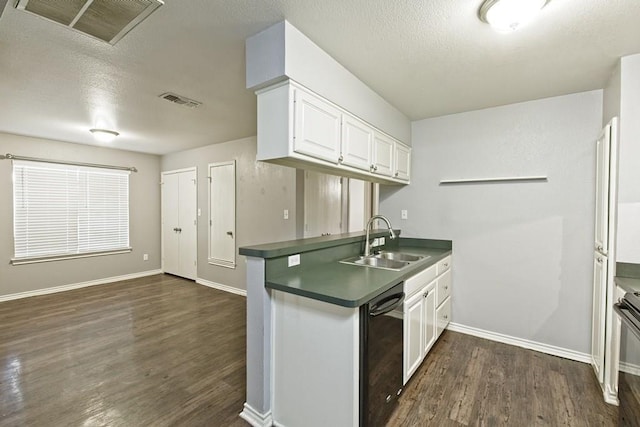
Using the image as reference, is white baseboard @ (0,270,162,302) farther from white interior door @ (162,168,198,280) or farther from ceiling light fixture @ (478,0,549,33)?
ceiling light fixture @ (478,0,549,33)

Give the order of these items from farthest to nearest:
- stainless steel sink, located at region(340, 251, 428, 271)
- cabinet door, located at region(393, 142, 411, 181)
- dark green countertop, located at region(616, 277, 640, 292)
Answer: cabinet door, located at region(393, 142, 411, 181)
stainless steel sink, located at region(340, 251, 428, 271)
dark green countertop, located at region(616, 277, 640, 292)

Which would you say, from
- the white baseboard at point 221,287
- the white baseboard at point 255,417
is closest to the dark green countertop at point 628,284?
the white baseboard at point 255,417

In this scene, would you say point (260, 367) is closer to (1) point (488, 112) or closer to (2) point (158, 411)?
(2) point (158, 411)

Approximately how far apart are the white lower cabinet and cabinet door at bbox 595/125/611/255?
115 centimetres

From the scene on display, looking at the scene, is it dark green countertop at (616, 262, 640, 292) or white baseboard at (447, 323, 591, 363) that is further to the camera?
white baseboard at (447, 323, 591, 363)

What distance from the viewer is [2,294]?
4.09 m

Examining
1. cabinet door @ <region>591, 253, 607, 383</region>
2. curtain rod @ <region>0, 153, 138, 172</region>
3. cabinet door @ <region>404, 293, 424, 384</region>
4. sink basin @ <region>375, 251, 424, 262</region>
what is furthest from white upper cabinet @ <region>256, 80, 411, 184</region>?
curtain rod @ <region>0, 153, 138, 172</region>

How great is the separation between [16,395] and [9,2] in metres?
2.47

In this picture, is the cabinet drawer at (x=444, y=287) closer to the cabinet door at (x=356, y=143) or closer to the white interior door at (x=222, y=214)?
the cabinet door at (x=356, y=143)

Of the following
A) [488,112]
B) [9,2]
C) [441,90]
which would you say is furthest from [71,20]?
[488,112]

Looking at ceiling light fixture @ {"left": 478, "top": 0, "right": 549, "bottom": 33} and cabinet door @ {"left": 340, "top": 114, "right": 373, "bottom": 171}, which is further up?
ceiling light fixture @ {"left": 478, "top": 0, "right": 549, "bottom": 33}

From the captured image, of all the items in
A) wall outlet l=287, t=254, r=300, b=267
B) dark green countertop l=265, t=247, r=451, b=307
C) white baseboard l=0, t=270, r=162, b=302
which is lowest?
white baseboard l=0, t=270, r=162, b=302

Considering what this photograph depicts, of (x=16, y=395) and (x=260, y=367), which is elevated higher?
(x=260, y=367)

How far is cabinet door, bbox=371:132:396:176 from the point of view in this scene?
2645mm
